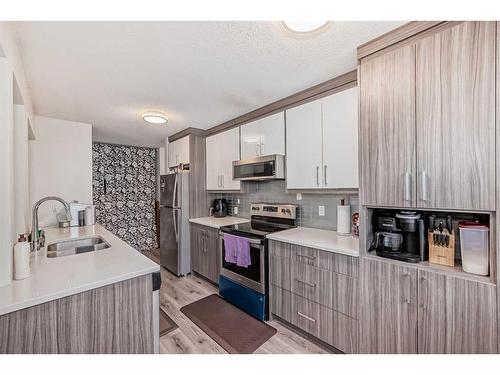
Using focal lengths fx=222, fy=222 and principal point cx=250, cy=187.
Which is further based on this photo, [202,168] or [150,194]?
[150,194]

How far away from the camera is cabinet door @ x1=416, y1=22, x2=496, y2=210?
111 cm

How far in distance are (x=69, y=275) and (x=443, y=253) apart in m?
2.14

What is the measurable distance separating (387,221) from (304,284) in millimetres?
872

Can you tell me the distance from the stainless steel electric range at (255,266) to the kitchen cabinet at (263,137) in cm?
71

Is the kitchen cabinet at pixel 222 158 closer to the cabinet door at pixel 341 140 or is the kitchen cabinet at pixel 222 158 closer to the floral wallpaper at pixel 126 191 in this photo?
the cabinet door at pixel 341 140

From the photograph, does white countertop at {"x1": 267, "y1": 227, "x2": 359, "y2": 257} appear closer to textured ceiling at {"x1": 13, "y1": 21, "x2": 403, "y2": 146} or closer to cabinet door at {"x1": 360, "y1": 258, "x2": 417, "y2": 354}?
cabinet door at {"x1": 360, "y1": 258, "x2": 417, "y2": 354}

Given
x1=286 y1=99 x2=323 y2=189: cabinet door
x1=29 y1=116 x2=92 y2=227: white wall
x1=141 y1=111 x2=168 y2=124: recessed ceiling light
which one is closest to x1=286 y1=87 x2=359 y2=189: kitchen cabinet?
x1=286 y1=99 x2=323 y2=189: cabinet door

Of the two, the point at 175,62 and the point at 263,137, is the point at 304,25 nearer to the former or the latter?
the point at 175,62

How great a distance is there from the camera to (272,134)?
2578mm

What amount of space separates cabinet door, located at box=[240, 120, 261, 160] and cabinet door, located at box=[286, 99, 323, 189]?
0.46 metres

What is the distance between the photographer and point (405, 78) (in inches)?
54.2

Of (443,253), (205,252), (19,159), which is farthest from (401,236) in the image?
(19,159)
